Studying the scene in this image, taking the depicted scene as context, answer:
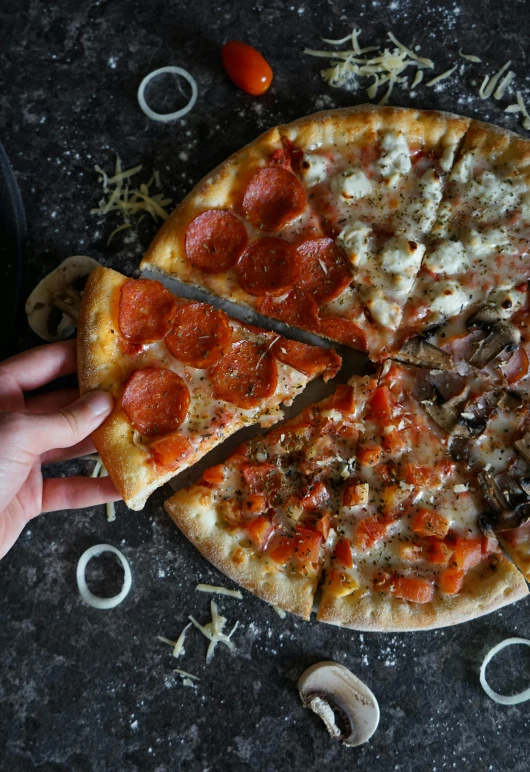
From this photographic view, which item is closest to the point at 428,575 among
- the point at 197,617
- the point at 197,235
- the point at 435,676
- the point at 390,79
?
the point at 435,676

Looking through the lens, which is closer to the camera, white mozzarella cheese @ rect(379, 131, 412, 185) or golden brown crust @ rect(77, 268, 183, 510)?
golden brown crust @ rect(77, 268, 183, 510)

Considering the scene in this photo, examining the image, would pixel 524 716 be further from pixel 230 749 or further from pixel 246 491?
pixel 246 491

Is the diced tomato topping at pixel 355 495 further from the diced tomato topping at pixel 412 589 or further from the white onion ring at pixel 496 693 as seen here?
the white onion ring at pixel 496 693

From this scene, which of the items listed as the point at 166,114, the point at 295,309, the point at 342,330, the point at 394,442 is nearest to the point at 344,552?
the point at 394,442

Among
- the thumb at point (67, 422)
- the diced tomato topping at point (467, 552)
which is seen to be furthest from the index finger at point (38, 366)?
the diced tomato topping at point (467, 552)

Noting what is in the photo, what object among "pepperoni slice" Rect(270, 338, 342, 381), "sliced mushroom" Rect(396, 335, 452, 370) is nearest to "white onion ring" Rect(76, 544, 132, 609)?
"pepperoni slice" Rect(270, 338, 342, 381)

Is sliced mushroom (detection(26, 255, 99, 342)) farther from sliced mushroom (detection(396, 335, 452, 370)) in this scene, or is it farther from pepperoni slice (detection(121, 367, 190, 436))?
sliced mushroom (detection(396, 335, 452, 370))
